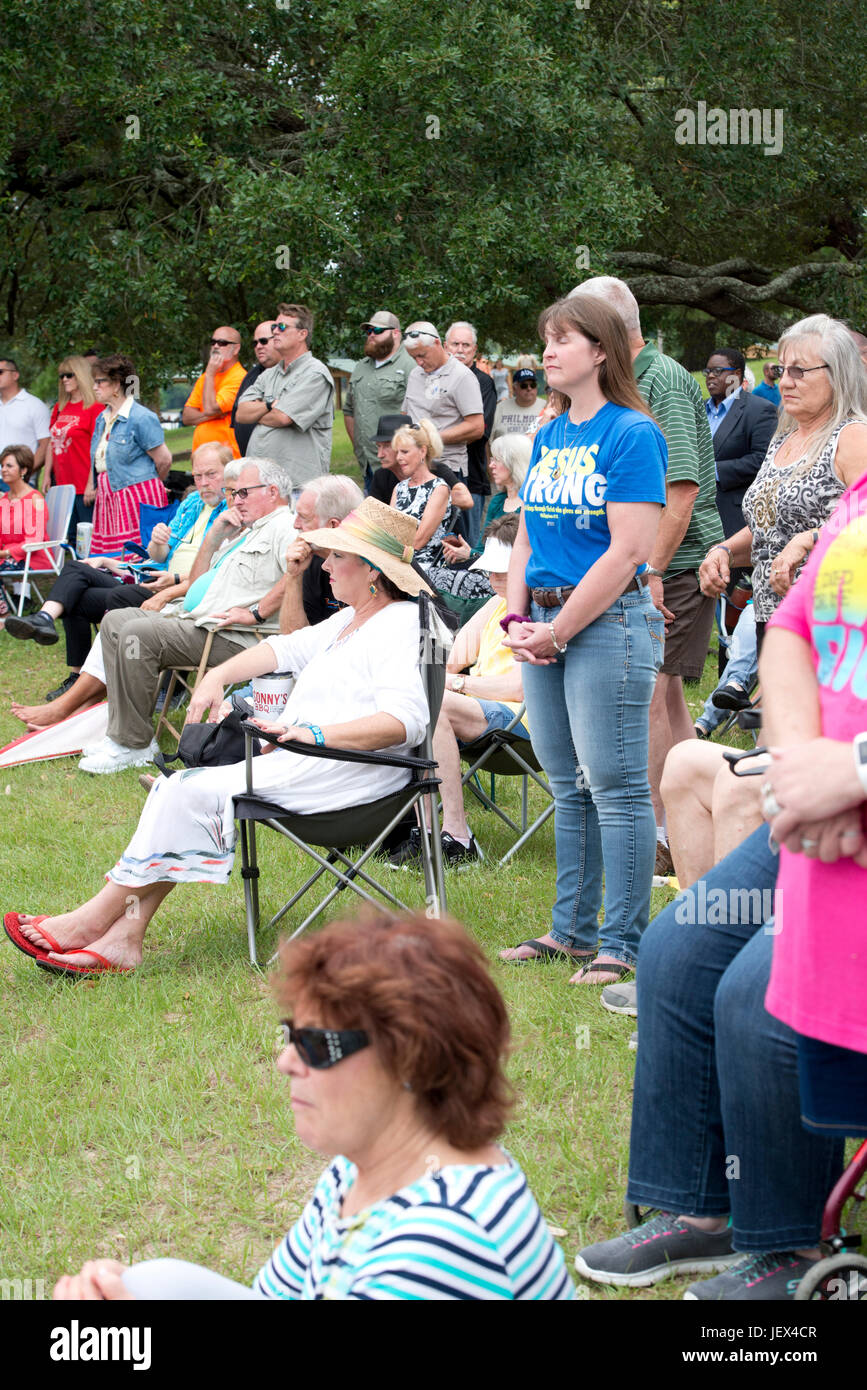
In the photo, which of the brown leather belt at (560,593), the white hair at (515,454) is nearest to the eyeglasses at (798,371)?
the brown leather belt at (560,593)

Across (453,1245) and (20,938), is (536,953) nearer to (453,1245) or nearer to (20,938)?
(20,938)

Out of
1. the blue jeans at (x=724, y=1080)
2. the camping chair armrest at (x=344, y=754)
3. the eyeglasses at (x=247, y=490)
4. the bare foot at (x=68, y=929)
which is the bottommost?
the bare foot at (x=68, y=929)

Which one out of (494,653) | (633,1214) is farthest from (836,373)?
(633,1214)

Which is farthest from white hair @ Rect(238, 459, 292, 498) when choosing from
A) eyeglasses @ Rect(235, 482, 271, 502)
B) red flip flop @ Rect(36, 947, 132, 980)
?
red flip flop @ Rect(36, 947, 132, 980)

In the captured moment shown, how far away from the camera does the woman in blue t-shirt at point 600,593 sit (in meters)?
3.75

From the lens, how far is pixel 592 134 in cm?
1105

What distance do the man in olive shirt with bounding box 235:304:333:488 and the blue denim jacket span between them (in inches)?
51.5

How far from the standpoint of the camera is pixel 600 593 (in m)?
3.74

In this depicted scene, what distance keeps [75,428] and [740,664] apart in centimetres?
646

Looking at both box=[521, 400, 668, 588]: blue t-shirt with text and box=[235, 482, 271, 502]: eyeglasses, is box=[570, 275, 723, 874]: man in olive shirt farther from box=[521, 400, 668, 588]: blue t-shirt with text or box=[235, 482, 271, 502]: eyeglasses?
box=[235, 482, 271, 502]: eyeglasses

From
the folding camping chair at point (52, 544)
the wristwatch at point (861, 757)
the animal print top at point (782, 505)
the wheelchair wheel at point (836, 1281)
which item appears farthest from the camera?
the folding camping chair at point (52, 544)

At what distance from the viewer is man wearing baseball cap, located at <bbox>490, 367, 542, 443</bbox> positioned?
35.2 feet

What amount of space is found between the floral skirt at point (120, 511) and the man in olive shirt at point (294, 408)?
4.29 feet

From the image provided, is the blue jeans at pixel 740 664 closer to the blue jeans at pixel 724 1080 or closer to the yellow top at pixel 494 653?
the yellow top at pixel 494 653
